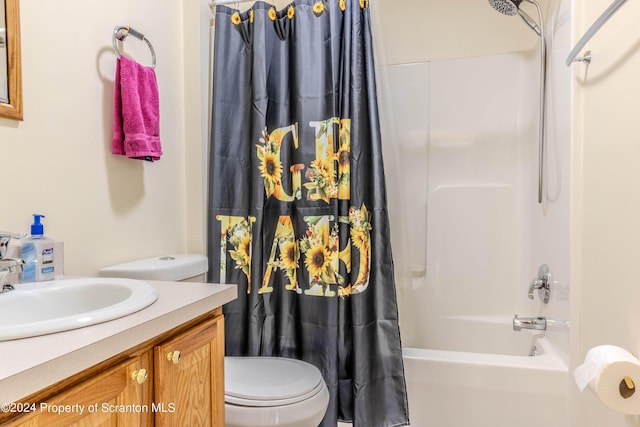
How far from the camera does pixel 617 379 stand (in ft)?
2.73

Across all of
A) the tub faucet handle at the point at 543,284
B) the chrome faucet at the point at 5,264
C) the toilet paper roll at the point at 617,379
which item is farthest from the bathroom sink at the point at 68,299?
the tub faucet handle at the point at 543,284

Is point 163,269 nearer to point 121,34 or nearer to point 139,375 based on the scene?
point 139,375

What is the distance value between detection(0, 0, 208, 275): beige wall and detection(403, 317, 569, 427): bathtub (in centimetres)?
117

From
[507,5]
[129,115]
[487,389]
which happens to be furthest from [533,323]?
[129,115]

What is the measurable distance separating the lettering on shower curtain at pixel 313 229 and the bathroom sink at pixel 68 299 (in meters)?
0.75

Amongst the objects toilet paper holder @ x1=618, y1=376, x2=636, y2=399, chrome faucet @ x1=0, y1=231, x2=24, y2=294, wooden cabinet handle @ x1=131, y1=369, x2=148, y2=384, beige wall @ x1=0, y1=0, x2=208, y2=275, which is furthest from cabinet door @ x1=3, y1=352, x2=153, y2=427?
toilet paper holder @ x1=618, y1=376, x2=636, y2=399

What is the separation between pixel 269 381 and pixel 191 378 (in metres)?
0.56

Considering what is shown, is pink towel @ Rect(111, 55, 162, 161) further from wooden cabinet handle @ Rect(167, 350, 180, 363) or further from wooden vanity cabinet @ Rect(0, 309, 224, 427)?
wooden cabinet handle @ Rect(167, 350, 180, 363)

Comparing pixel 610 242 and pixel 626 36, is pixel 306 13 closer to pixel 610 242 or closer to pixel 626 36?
pixel 626 36

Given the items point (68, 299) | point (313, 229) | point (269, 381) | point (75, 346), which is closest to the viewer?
point (75, 346)

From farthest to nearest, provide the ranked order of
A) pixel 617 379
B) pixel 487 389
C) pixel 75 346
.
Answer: pixel 487 389
pixel 617 379
pixel 75 346

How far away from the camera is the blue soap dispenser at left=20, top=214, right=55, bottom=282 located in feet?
3.29

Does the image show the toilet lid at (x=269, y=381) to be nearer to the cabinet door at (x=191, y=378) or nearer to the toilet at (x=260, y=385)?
the toilet at (x=260, y=385)

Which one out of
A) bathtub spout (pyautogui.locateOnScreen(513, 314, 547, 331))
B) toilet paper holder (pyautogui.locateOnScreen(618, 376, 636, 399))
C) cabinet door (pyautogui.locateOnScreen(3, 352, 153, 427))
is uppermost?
cabinet door (pyautogui.locateOnScreen(3, 352, 153, 427))
